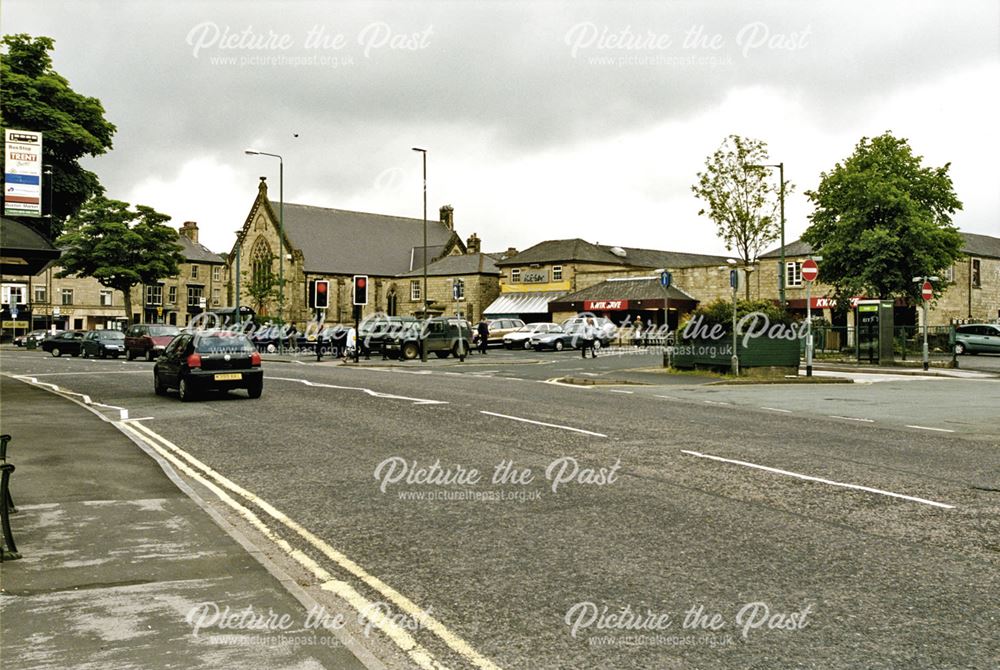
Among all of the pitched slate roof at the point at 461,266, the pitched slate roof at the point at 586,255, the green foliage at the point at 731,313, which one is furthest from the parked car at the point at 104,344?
the pitched slate roof at the point at 461,266

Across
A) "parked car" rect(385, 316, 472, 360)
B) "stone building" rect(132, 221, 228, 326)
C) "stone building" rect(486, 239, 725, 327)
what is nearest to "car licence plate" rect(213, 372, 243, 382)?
"parked car" rect(385, 316, 472, 360)

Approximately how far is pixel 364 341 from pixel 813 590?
36.0 m

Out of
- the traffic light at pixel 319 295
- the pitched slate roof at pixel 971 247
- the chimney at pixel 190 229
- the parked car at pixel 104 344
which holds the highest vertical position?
the chimney at pixel 190 229

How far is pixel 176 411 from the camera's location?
1753cm

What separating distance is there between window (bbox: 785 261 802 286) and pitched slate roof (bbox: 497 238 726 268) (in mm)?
10877

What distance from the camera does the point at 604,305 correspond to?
2426 inches

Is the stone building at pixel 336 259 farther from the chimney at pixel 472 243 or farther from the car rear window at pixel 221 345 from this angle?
the car rear window at pixel 221 345

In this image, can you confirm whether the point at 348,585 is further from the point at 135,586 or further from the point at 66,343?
the point at 66,343

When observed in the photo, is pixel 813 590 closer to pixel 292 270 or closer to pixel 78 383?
pixel 78 383

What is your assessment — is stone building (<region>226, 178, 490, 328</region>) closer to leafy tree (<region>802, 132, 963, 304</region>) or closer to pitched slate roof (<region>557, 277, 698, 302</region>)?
pitched slate roof (<region>557, 277, 698, 302</region>)

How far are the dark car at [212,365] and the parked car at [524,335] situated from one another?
103ft

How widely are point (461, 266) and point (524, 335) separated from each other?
3218cm

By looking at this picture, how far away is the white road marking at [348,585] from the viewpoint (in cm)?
448

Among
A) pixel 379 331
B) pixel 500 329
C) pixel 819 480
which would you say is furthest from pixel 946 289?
pixel 819 480
